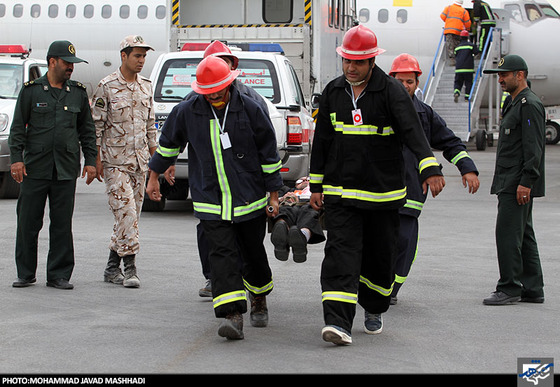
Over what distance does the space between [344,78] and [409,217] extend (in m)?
1.46

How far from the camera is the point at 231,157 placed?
20.9ft

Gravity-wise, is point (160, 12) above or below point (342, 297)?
above

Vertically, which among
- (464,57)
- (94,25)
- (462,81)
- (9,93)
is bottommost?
(462,81)

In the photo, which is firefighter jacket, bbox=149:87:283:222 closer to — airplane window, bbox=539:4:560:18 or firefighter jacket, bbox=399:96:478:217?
firefighter jacket, bbox=399:96:478:217

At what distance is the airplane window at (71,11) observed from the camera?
92.2ft

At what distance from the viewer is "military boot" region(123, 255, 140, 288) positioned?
8.12 meters

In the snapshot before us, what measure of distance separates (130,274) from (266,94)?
5.51 metres

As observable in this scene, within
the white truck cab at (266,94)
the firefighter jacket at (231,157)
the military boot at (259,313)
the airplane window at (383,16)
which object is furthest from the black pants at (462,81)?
the firefighter jacket at (231,157)

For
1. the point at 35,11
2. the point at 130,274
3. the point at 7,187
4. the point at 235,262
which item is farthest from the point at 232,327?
the point at 35,11

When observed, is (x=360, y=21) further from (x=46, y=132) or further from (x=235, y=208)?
(x=235, y=208)

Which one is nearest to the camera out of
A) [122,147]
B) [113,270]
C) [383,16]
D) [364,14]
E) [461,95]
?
[122,147]

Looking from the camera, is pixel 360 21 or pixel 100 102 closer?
pixel 100 102

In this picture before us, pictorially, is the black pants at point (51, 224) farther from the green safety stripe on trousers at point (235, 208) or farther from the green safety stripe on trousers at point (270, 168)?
the green safety stripe on trousers at point (270, 168)

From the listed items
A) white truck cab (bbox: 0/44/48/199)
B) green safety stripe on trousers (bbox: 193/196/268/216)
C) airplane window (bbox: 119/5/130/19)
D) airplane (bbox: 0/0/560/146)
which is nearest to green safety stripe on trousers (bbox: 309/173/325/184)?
green safety stripe on trousers (bbox: 193/196/268/216)
